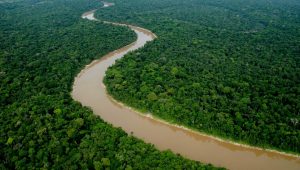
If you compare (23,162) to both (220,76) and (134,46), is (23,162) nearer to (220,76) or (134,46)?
(220,76)

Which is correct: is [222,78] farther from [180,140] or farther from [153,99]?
[180,140]

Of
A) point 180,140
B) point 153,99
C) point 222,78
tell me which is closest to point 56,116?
point 153,99

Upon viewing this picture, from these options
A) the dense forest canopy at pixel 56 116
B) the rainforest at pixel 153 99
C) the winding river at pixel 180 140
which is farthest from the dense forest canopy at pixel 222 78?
the dense forest canopy at pixel 56 116

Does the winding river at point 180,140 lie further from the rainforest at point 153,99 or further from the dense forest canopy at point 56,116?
the dense forest canopy at point 56,116

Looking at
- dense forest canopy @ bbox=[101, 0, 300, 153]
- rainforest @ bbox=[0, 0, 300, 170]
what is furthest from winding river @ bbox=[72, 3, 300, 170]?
dense forest canopy @ bbox=[101, 0, 300, 153]

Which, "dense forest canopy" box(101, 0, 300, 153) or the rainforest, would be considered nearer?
the rainforest

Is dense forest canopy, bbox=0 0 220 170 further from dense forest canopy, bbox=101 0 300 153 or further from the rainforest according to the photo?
dense forest canopy, bbox=101 0 300 153
